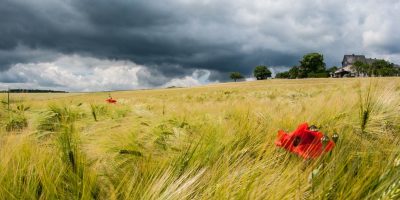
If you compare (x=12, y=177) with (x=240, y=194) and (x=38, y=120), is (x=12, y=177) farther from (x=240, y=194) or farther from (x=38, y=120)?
(x=38, y=120)

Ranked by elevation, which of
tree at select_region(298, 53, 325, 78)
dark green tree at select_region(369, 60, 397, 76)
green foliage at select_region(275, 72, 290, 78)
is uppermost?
tree at select_region(298, 53, 325, 78)

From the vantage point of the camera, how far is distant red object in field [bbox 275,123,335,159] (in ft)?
5.89

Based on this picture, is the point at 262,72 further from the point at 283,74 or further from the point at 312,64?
the point at 312,64

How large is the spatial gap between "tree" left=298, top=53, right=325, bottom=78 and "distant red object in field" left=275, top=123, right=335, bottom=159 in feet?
339

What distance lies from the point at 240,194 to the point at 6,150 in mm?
1179

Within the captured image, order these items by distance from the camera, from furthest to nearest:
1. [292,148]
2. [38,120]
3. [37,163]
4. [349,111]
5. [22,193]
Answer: [38,120] < [349,111] < [292,148] < [37,163] < [22,193]

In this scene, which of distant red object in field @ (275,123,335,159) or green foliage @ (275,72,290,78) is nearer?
distant red object in field @ (275,123,335,159)

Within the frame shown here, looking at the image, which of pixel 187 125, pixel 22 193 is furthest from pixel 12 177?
pixel 187 125

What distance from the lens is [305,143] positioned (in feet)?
6.22

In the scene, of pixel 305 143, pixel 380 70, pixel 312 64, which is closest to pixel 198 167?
pixel 305 143

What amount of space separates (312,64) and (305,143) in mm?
104420

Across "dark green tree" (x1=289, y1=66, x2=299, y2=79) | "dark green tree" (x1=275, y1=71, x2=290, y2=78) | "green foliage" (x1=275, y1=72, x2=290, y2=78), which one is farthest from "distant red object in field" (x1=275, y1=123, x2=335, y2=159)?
"dark green tree" (x1=275, y1=71, x2=290, y2=78)

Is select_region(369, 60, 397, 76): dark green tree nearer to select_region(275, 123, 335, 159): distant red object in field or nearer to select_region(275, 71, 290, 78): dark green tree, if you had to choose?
select_region(275, 123, 335, 159): distant red object in field

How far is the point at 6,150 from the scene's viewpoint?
1.77 meters
